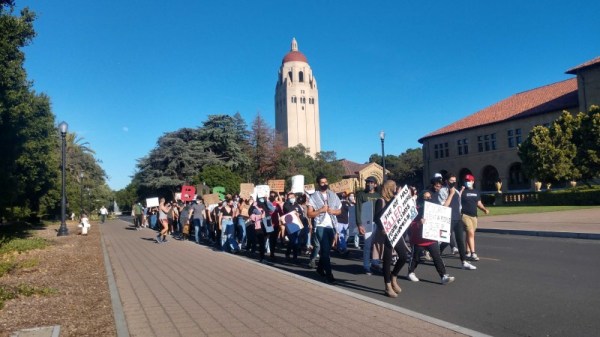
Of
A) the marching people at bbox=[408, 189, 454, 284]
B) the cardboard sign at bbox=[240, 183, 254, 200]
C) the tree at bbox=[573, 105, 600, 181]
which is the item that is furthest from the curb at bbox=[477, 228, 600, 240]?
the tree at bbox=[573, 105, 600, 181]

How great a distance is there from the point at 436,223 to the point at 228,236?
8494mm

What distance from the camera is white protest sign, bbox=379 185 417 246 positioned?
24.4 feet

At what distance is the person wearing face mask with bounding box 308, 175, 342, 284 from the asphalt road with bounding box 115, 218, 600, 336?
400 mm

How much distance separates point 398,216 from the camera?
25.1 feet

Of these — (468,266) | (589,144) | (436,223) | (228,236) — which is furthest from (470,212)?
(589,144)

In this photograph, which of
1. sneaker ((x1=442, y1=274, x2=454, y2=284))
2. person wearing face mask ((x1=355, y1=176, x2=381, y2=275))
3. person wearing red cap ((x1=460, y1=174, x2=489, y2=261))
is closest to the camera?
Result: sneaker ((x1=442, y1=274, x2=454, y2=284))

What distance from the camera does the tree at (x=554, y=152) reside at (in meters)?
40.8

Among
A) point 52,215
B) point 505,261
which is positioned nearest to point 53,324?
point 505,261

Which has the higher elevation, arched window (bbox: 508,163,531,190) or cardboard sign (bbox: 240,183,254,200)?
arched window (bbox: 508,163,531,190)

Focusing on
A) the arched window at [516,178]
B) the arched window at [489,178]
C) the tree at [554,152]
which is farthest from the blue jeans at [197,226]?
the arched window at [489,178]

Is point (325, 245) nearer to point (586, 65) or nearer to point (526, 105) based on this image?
point (586, 65)

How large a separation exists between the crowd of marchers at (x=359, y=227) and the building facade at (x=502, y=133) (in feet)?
151

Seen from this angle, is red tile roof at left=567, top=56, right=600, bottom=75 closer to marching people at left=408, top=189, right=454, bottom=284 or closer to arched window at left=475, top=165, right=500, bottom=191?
arched window at left=475, top=165, right=500, bottom=191

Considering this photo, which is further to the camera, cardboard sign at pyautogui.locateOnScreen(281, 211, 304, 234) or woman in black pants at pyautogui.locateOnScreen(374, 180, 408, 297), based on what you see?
cardboard sign at pyautogui.locateOnScreen(281, 211, 304, 234)
